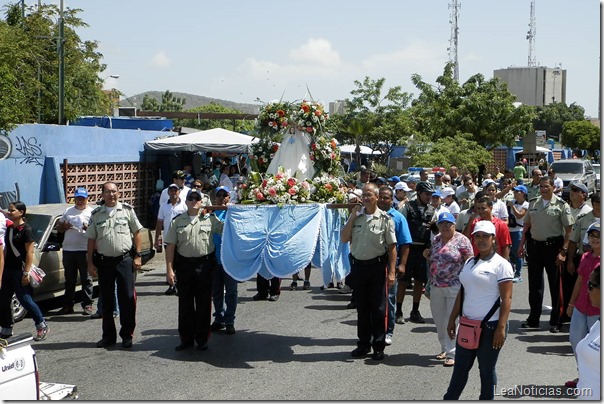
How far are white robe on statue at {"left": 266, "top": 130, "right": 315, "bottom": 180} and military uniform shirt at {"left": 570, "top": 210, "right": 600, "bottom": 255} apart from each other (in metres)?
3.31

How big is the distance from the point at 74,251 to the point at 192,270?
2697mm

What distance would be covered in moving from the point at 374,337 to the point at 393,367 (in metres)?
0.44

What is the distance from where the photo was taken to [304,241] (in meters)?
9.35

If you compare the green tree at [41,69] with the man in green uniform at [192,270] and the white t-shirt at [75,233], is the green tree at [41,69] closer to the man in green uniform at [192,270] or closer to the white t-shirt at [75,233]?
the white t-shirt at [75,233]

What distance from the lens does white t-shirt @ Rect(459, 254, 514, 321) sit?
6.42m

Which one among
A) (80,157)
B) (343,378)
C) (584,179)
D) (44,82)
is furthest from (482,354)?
(584,179)

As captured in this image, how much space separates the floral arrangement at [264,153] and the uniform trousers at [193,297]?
1.99 metres

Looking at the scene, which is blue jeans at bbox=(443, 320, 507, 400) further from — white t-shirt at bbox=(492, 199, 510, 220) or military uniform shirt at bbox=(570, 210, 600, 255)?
white t-shirt at bbox=(492, 199, 510, 220)

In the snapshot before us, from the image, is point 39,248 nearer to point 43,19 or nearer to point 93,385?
point 93,385

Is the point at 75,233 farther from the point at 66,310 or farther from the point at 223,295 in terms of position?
the point at 223,295

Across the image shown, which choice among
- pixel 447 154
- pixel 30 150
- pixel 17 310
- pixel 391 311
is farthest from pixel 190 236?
pixel 447 154

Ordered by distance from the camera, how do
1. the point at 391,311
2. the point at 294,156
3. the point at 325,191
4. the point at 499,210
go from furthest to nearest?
the point at 499,210 → the point at 294,156 → the point at 325,191 → the point at 391,311

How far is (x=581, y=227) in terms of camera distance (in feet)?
30.3

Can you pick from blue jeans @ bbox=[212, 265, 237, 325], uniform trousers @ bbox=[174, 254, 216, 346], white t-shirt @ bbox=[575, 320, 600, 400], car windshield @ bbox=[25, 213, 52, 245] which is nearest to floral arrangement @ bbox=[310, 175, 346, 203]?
blue jeans @ bbox=[212, 265, 237, 325]
